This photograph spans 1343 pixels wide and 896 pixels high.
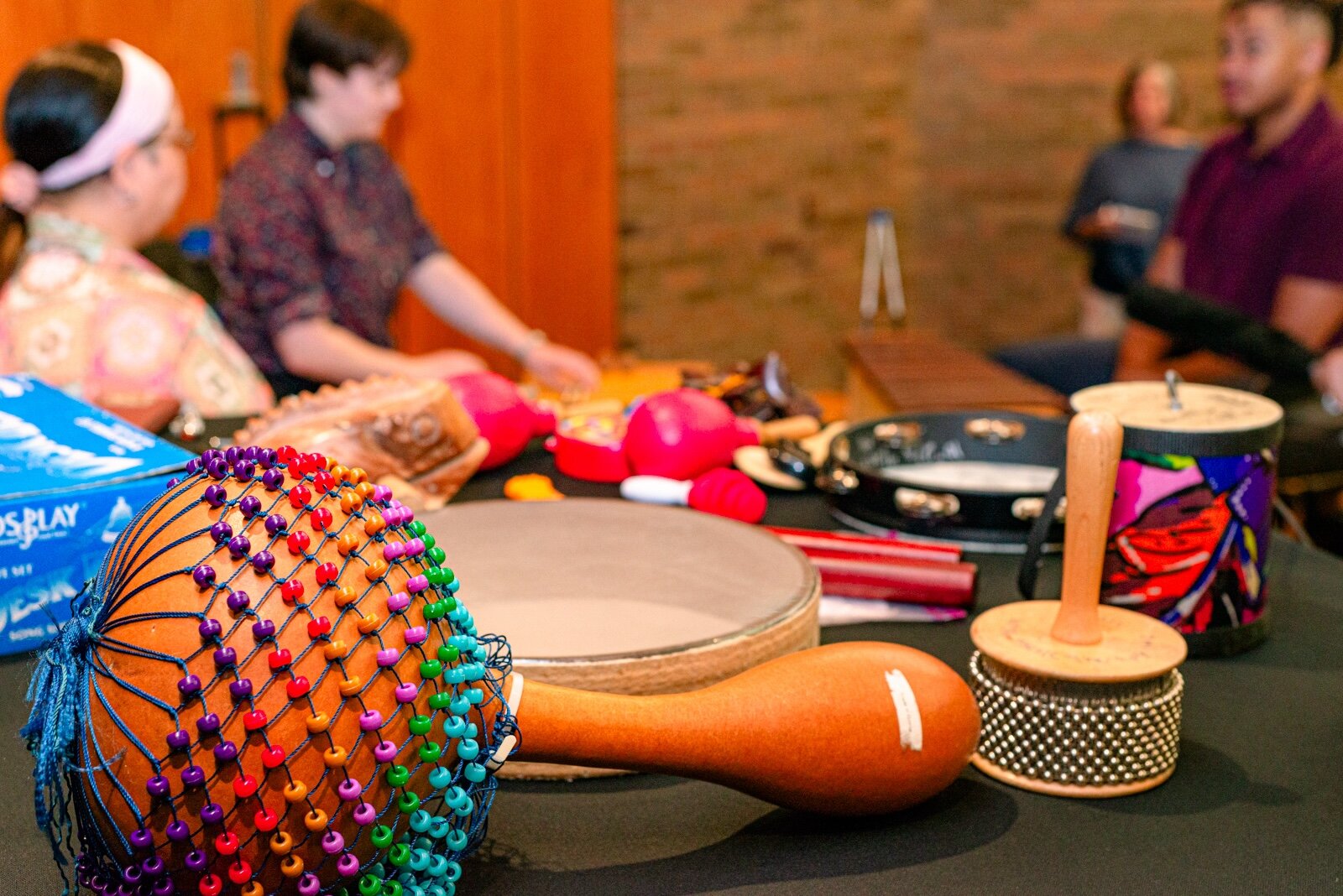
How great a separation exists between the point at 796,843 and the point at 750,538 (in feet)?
1.07

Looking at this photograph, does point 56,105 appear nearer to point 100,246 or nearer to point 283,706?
point 100,246

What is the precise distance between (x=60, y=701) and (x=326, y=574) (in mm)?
133

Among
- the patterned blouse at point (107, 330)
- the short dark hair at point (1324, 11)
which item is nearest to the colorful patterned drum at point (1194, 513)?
the patterned blouse at point (107, 330)

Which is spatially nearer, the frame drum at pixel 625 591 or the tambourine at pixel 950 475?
the frame drum at pixel 625 591

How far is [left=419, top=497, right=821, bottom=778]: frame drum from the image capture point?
0.82m

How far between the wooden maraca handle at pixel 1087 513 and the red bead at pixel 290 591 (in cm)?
46

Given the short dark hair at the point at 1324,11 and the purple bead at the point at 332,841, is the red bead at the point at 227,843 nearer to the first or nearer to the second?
the purple bead at the point at 332,841

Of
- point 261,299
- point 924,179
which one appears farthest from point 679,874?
point 924,179

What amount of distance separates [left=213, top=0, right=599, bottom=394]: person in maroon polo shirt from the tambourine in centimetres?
123

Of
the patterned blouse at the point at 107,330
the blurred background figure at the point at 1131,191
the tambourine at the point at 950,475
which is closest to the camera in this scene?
the tambourine at the point at 950,475

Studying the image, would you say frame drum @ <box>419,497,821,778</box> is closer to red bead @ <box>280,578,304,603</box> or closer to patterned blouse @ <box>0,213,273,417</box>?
red bead @ <box>280,578,304,603</box>

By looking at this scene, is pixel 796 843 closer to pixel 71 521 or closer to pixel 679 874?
pixel 679 874

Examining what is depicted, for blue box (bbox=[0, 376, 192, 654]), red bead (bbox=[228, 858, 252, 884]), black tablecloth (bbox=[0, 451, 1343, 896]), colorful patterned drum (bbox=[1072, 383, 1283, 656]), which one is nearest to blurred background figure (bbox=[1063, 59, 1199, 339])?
colorful patterned drum (bbox=[1072, 383, 1283, 656])

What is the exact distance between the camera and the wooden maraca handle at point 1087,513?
803 mm
